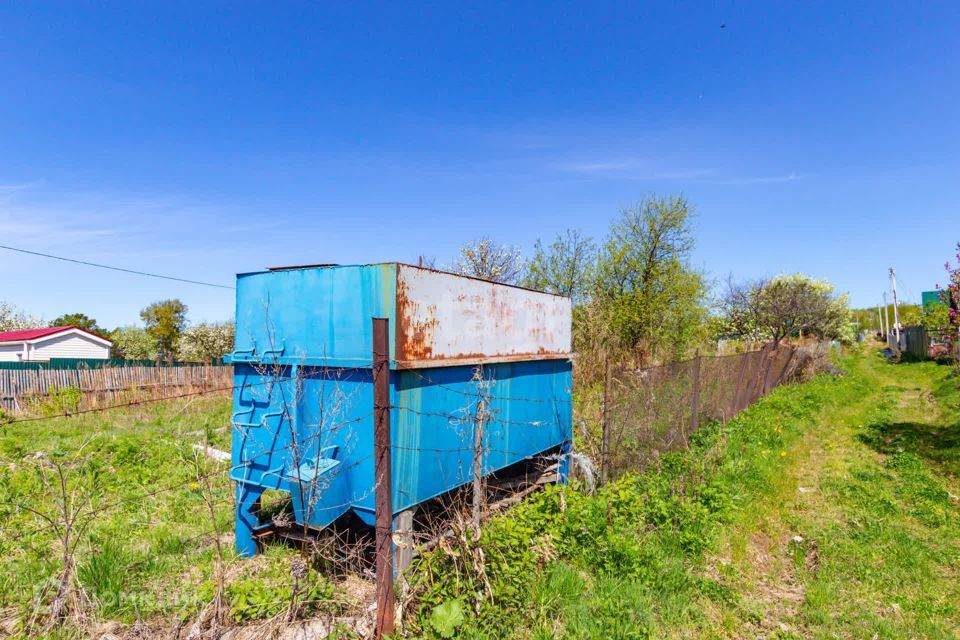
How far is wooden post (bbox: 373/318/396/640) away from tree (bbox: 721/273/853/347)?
2347 centimetres

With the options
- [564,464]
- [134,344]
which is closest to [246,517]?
[564,464]

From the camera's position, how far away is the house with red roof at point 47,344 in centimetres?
2766

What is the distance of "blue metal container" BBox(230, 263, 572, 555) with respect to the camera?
13.1 feet

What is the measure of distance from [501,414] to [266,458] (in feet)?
8.09

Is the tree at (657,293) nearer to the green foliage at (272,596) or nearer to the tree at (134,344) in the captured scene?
the green foliage at (272,596)

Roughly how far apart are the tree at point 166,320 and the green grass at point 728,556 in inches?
2225

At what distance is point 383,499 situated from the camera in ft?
11.0

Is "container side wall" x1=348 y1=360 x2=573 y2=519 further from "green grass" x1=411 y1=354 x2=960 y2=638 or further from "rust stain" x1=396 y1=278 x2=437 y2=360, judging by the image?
"green grass" x1=411 y1=354 x2=960 y2=638

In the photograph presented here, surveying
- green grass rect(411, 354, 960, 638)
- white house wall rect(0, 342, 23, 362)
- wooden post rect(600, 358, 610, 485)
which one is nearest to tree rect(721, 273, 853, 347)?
green grass rect(411, 354, 960, 638)

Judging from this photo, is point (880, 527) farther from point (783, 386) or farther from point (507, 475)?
point (783, 386)

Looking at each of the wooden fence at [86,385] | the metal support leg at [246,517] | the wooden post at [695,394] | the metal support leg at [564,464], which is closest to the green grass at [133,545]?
the metal support leg at [246,517]

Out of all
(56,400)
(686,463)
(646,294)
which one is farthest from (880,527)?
(56,400)

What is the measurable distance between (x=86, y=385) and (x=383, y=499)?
17.7 m

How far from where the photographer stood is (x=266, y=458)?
4508 mm
